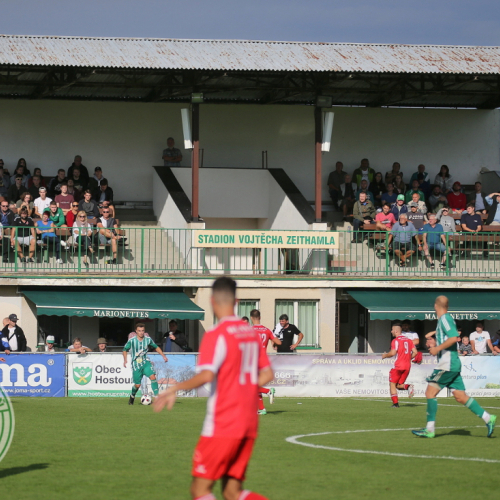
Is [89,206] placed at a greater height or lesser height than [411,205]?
lesser

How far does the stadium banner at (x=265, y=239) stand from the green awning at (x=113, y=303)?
1.72 m

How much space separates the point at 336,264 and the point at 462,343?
4137mm

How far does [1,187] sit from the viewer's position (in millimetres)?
25844

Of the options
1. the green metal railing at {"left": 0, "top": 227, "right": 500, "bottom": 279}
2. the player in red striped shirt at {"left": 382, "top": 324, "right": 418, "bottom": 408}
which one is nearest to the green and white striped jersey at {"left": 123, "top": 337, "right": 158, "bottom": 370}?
the player in red striped shirt at {"left": 382, "top": 324, "right": 418, "bottom": 408}

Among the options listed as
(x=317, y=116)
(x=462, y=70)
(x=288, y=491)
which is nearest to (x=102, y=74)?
(x=317, y=116)

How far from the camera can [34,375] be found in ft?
65.4

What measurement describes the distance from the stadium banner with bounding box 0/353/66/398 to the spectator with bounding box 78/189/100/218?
20.0 feet

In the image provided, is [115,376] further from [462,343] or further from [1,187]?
[462,343]

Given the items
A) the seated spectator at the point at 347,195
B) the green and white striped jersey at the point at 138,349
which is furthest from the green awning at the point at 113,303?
the seated spectator at the point at 347,195

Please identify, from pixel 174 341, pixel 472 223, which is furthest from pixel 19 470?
pixel 472 223

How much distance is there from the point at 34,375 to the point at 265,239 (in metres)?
8.17

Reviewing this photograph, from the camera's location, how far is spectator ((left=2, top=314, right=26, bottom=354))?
21672mm

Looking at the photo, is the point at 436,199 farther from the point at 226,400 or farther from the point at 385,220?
the point at 226,400

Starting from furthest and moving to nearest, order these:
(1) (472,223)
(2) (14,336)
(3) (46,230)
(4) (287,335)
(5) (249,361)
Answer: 1. (1) (472,223)
2. (3) (46,230)
3. (4) (287,335)
4. (2) (14,336)
5. (5) (249,361)
